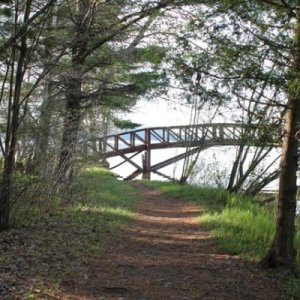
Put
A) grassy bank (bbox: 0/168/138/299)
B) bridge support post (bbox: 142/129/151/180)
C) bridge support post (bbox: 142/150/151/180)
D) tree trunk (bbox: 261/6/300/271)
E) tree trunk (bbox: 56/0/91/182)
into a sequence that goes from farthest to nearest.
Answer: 1. bridge support post (bbox: 142/150/151/180)
2. bridge support post (bbox: 142/129/151/180)
3. tree trunk (bbox: 56/0/91/182)
4. tree trunk (bbox: 261/6/300/271)
5. grassy bank (bbox: 0/168/138/299)

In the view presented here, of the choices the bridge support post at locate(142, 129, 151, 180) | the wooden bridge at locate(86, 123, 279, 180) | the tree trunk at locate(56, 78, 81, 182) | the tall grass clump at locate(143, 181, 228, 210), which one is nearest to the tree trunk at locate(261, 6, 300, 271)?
the tree trunk at locate(56, 78, 81, 182)

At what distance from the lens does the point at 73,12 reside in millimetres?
10461

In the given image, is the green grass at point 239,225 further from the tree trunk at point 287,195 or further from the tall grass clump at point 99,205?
the tall grass clump at point 99,205

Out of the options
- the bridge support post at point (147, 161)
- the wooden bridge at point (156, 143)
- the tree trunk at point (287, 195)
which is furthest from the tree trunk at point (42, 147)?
the bridge support post at point (147, 161)

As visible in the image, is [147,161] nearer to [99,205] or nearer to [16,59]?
[99,205]

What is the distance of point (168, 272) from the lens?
20.6ft

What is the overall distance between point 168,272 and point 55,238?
7.19 ft

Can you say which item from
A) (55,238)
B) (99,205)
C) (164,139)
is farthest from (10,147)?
(164,139)

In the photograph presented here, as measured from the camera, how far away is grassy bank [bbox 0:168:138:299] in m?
5.37

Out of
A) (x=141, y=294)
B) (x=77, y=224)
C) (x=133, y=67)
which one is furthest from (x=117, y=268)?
(x=133, y=67)

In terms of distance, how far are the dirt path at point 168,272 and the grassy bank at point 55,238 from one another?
21 cm

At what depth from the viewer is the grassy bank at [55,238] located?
5.37m

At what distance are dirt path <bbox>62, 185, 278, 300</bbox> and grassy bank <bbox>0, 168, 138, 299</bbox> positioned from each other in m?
0.21

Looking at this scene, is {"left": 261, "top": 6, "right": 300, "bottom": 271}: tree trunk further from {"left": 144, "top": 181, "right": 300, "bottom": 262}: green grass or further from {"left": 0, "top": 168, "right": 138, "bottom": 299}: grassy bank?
{"left": 0, "top": 168, "right": 138, "bottom": 299}: grassy bank
